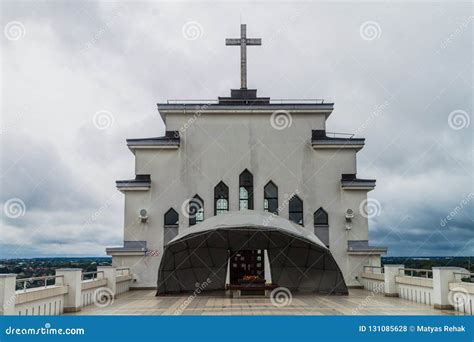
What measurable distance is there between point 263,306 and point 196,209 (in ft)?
37.4

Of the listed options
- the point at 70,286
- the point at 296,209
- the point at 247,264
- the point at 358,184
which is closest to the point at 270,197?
the point at 296,209

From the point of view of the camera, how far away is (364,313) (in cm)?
1530

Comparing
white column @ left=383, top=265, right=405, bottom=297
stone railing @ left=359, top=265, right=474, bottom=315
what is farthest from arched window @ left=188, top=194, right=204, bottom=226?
white column @ left=383, top=265, right=405, bottom=297

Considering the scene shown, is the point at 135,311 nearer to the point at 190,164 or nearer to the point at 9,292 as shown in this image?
the point at 9,292

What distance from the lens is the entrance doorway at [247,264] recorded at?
86.9ft

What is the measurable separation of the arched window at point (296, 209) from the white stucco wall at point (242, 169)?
274 mm

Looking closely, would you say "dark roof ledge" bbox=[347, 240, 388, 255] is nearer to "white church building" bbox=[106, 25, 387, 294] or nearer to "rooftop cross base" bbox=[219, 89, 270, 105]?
"white church building" bbox=[106, 25, 387, 294]

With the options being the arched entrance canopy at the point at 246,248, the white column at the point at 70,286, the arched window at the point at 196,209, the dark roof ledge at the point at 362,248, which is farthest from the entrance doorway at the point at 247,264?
the white column at the point at 70,286

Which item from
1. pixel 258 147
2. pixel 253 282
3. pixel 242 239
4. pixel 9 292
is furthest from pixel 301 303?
pixel 258 147

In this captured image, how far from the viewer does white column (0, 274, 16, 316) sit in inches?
446

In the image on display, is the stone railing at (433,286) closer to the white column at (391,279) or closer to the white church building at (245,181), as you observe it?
the white column at (391,279)

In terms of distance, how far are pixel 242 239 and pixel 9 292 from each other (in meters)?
13.7

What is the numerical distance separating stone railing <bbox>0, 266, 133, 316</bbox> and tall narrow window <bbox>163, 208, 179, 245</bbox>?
417 cm

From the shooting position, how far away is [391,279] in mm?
21344
